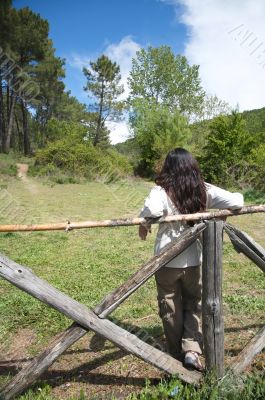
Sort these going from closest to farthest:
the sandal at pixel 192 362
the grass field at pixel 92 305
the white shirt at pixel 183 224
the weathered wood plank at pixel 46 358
Result: the weathered wood plank at pixel 46 358 < the white shirt at pixel 183 224 < the sandal at pixel 192 362 < the grass field at pixel 92 305

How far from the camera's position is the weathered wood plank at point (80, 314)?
7.98 feet

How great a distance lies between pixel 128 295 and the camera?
261 centimetres

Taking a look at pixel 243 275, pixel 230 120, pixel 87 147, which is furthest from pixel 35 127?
pixel 243 275

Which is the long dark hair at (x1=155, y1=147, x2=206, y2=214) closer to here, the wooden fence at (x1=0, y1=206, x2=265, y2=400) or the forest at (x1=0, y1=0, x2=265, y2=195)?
the wooden fence at (x1=0, y1=206, x2=265, y2=400)

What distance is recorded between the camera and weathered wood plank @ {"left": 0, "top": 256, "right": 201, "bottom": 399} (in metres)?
2.43

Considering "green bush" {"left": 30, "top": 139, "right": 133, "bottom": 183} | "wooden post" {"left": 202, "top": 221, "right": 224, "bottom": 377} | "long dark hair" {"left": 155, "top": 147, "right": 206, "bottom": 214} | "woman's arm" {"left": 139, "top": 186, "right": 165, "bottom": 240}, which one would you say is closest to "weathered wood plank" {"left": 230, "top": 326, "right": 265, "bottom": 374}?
"wooden post" {"left": 202, "top": 221, "right": 224, "bottom": 377}

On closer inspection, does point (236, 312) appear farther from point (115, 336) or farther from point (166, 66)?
point (166, 66)

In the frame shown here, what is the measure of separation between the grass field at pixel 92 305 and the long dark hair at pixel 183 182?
1630 millimetres

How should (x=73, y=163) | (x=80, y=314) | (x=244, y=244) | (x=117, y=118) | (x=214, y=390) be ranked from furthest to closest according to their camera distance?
(x=117, y=118) < (x=73, y=163) < (x=244, y=244) < (x=214, y=390) < (x=80, y=314)

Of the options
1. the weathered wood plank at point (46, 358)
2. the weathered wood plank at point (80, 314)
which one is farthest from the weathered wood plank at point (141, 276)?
the weathered wood plank at point (46, 358)

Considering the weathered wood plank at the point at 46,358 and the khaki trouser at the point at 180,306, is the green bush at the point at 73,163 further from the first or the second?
the weathered wood plank at the point at 46,358

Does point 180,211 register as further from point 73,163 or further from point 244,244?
point 73,163

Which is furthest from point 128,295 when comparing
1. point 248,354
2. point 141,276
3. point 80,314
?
point 248,354

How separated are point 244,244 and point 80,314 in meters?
1.44
